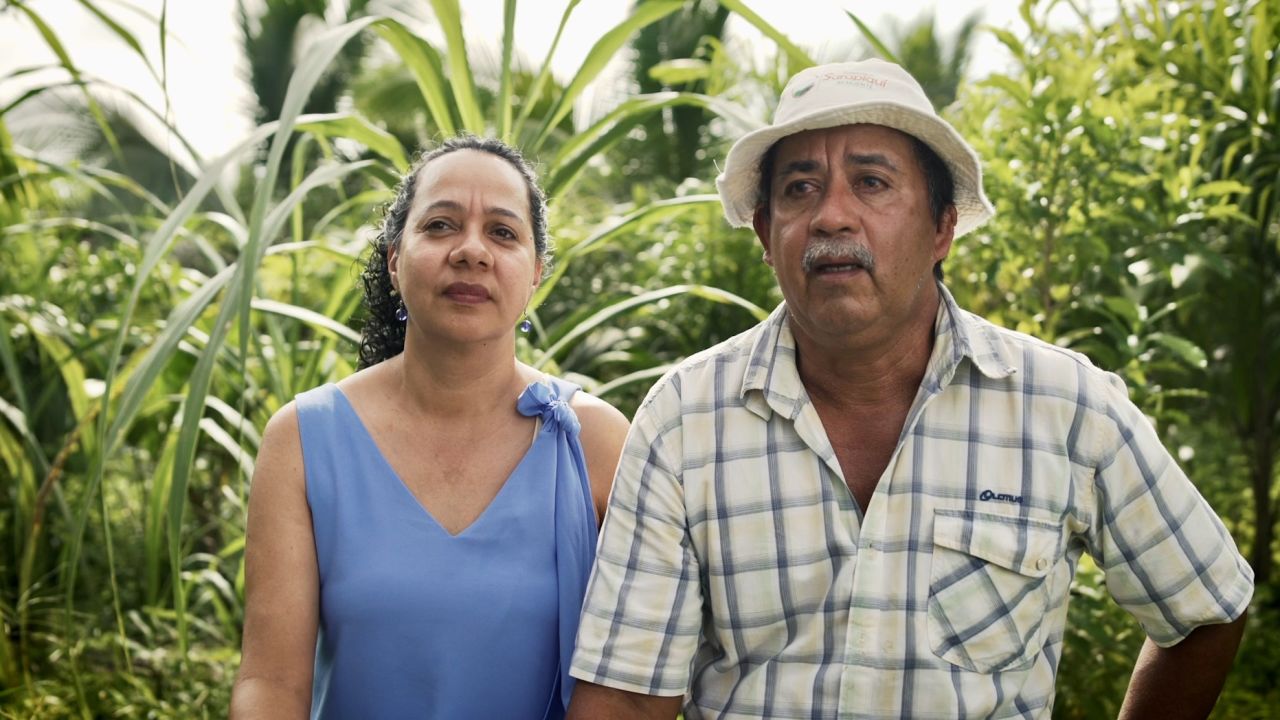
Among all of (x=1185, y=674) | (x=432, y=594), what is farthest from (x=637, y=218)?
(x=1185, y=674)

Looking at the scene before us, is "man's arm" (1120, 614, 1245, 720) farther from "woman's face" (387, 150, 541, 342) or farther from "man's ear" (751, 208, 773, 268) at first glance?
"woman's face" (387, 150, 541, 342)

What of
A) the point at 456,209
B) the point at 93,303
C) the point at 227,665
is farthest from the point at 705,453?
the point at 93,303

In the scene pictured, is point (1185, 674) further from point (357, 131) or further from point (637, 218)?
point (357, 131)

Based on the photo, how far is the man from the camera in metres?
1.57

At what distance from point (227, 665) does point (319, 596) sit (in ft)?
3.52

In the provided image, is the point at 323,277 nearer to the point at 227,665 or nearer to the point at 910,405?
the point at 227,665

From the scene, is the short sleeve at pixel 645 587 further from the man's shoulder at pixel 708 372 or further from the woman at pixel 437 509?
the woman at pixel 437 509

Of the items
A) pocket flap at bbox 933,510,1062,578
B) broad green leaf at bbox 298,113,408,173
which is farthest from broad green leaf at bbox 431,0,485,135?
pocket flap at bbox 933,510,1062,578

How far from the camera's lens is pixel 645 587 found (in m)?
1.62

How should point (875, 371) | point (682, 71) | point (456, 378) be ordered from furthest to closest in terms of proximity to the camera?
1. point (682, 71)
2. point (456, 378)
3. point (875, 371)

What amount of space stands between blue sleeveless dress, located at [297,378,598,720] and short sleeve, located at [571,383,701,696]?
0.60 ft

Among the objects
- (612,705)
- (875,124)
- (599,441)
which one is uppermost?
(875,124)

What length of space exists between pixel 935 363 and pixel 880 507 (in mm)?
230

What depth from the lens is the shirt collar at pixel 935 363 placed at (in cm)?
163
